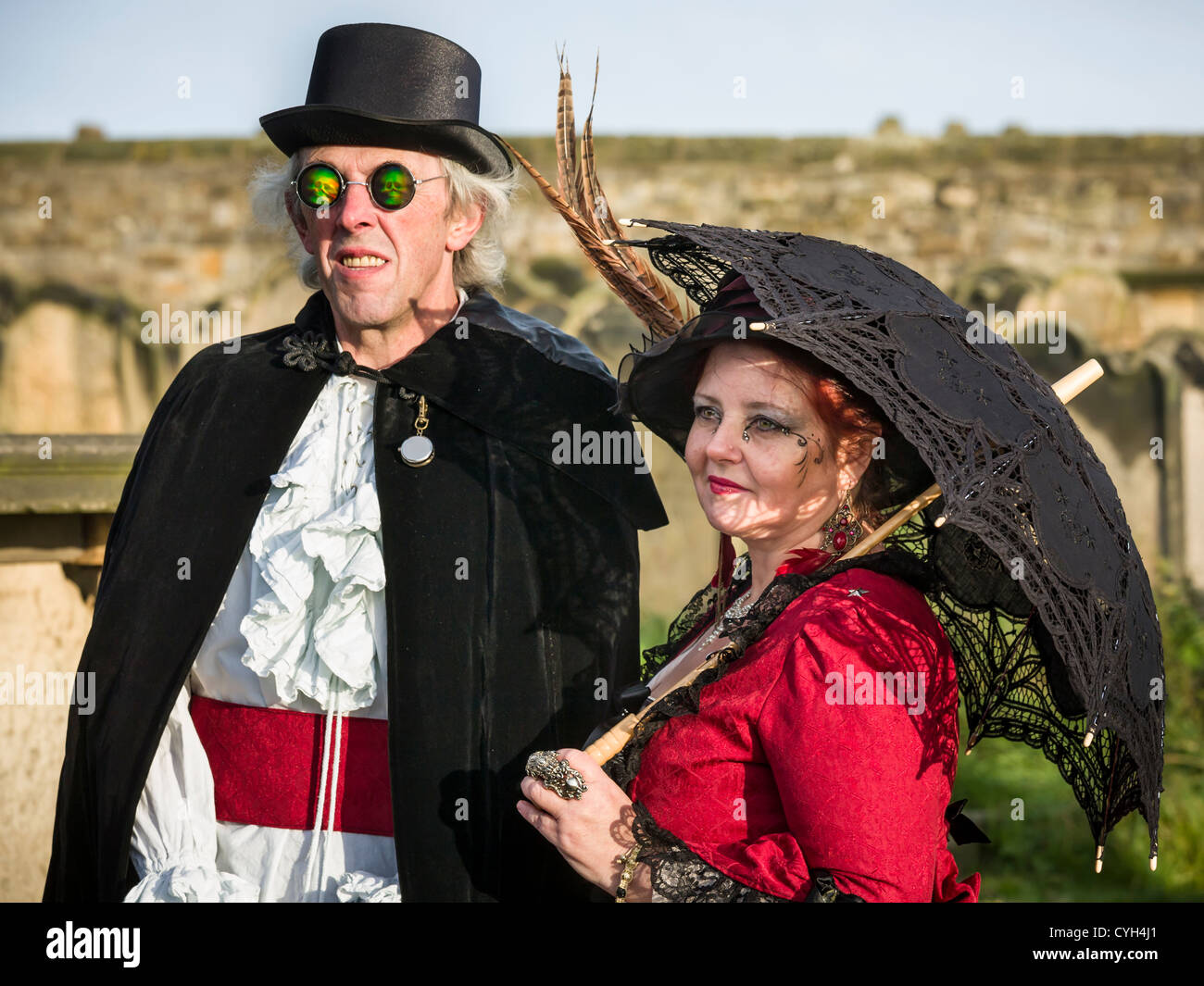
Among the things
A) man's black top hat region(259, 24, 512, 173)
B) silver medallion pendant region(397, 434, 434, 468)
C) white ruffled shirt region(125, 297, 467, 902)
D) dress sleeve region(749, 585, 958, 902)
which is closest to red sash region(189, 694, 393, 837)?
white ruffled shirt region(125, 297, 467, 902)

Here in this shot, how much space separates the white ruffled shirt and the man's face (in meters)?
0.40

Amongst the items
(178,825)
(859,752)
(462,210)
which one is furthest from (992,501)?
(178,825)

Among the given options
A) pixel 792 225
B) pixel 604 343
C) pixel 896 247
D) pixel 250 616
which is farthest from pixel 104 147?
pixel 250 616

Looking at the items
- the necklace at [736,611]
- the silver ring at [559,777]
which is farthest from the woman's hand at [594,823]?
the necklace at [736,611]

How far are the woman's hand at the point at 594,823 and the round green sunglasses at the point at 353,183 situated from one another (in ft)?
4.65

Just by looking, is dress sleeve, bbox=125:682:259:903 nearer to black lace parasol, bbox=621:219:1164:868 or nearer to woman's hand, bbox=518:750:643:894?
woman's hand, bbox=518:750:643:894

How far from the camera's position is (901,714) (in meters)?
2.02

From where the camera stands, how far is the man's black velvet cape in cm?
274

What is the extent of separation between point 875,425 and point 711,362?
0.32 meters

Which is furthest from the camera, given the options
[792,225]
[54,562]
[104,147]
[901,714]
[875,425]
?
Result: [104,147]

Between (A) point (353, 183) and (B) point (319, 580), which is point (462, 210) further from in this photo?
(B) point (319, 580)

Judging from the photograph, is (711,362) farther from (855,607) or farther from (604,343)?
(604,343)

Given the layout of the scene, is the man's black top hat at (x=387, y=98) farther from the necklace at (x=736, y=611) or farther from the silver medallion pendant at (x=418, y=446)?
the necklace at (x=736, y=611)

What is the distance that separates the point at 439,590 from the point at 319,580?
0.27 metres
